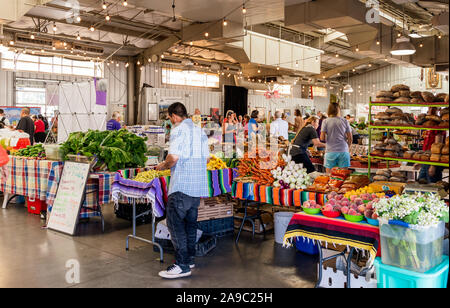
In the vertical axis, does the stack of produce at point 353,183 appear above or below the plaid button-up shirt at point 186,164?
below

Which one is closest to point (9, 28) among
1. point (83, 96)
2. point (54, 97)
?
point (54, 97)

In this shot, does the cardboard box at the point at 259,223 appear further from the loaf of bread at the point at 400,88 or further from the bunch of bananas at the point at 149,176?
the loaf of bread at the point at 400,88

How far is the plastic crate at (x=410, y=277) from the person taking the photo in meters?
2.78

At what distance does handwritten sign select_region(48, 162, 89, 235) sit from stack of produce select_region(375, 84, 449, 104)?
152 inches

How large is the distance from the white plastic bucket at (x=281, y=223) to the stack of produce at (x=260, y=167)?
0.48 metres

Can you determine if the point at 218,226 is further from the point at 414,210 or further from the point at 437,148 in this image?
the point at 414,210

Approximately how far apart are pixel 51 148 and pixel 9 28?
8085 mm

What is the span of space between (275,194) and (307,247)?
73 cm

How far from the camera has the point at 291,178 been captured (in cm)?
474

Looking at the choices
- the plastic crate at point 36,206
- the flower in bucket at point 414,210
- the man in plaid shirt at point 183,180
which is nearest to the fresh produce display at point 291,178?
the man in plaid shirt at point 183,180

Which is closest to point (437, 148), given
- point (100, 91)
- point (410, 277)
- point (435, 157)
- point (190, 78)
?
point (435, 157)

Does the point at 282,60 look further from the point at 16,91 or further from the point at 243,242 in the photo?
the point at 243,242

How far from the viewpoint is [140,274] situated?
4164 millimetres

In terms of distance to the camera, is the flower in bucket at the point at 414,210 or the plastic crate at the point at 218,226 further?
the plastic crate at the point at 218,226
